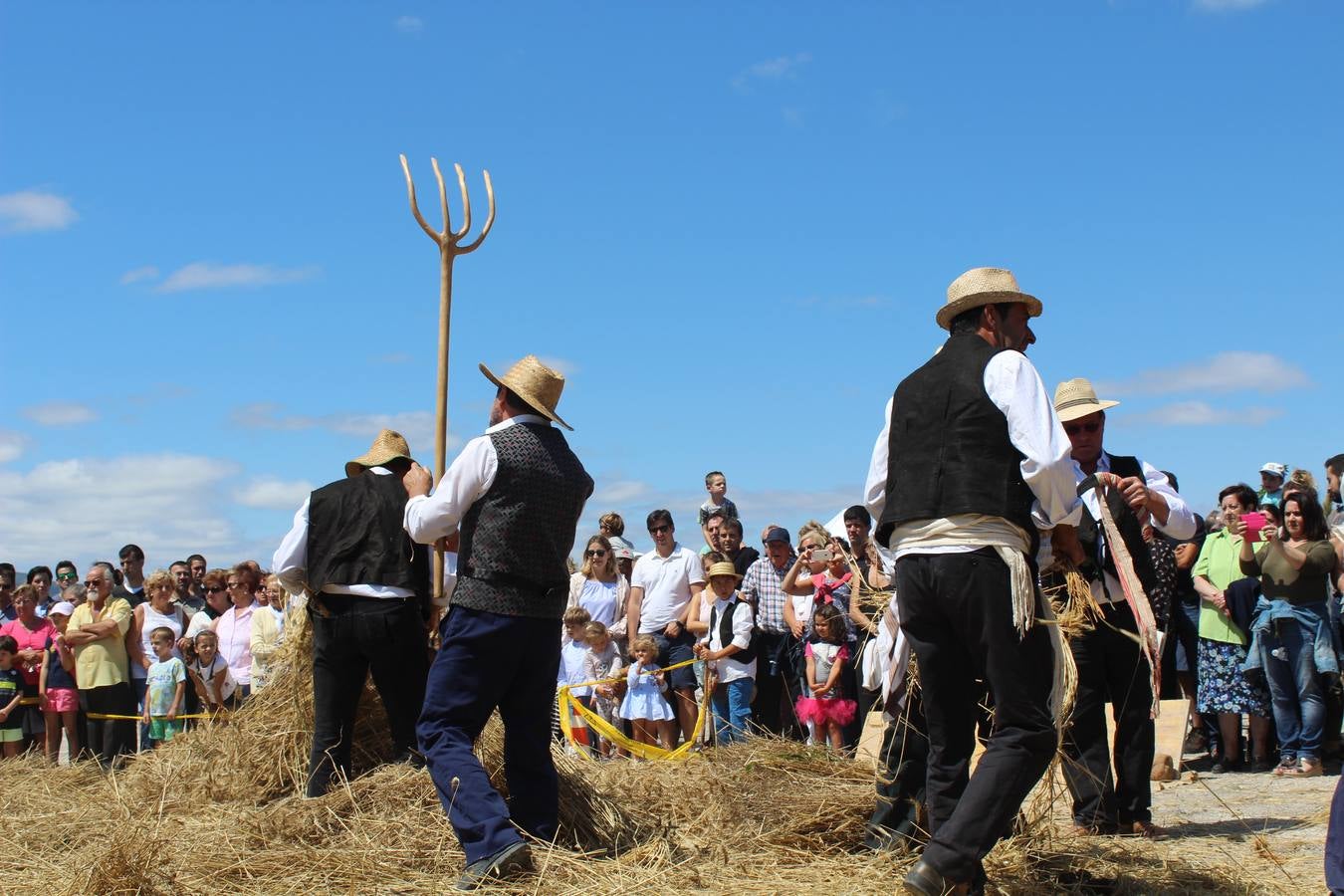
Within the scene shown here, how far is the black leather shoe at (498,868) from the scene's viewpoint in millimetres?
4973

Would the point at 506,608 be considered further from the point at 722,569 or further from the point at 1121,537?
the point at 722,569

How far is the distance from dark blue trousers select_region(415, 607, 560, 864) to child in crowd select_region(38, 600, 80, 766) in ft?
25.0

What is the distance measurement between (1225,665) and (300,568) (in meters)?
6.28

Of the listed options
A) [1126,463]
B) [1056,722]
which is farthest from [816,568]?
[1056,722]

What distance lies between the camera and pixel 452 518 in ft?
18.0

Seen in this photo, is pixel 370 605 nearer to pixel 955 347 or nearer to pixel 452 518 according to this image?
pixel 452 518

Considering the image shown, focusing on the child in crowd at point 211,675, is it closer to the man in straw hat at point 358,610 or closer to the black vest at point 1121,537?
the man in straw hat at point 358,610

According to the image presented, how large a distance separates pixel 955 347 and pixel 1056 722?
50.4 inches

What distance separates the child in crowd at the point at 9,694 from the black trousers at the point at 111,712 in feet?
3.08

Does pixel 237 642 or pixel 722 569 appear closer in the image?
pixel 722 569

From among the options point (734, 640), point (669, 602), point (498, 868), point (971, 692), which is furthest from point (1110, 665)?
point (669, 602)

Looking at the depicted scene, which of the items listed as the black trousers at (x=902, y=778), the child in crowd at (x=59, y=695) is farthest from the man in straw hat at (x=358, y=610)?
the child in crowd at (x=59, y=695)

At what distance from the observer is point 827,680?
9734 millimetres

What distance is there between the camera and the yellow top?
Answer: 1163cm
